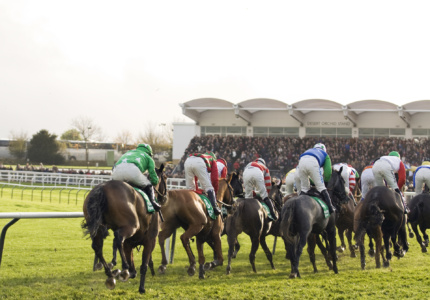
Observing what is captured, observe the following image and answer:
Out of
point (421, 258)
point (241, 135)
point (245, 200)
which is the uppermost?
point (241, 135)

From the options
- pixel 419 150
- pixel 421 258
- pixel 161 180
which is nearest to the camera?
pixel 161 180

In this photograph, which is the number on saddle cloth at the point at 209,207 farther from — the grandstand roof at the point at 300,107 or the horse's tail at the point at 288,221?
the grandstand roof at the point at 300,107

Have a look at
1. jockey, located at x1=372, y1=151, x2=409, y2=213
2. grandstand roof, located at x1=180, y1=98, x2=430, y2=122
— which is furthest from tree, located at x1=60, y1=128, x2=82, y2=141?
jockey, located at x1=372, y1=151, x2=409, y2=213

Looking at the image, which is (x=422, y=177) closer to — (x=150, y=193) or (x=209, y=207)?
(x=209, y=207)

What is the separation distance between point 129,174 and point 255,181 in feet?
9.60

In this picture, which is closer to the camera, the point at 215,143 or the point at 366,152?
the point at 366,152

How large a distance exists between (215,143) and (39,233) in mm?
Answer: 21490

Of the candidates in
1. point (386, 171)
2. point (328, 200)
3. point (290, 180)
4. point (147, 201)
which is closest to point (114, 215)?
point (147, 201)

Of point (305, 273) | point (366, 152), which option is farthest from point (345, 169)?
point (366, 152)

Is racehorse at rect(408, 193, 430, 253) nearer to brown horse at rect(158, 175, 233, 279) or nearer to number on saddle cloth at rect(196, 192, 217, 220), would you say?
number on saddle cloth at rect(196, 192, 217, 220)

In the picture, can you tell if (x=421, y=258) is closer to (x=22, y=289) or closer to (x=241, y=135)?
(x=22, y=289)

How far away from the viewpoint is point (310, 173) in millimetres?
8320

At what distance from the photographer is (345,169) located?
10711 millimetres

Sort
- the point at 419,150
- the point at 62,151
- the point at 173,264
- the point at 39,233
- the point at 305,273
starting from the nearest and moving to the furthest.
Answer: the point at 305,273
the point at 173,264
the point at 39,233
the point at 419,150
the point at 62,151
